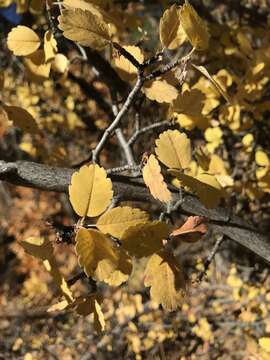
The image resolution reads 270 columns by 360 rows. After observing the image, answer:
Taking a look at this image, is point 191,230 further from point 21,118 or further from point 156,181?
point 21,118

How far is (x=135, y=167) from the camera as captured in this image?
2.71 feet

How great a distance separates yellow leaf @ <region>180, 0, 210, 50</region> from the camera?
2.06ft

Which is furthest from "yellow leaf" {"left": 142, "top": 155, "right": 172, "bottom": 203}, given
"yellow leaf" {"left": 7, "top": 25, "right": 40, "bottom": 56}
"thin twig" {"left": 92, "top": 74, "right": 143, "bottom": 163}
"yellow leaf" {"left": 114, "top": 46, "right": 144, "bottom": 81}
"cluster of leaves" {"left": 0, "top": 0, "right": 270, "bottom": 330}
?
"yellow leaf" {"left": 7, "top": 25, "right": 40, "bottom": 56}

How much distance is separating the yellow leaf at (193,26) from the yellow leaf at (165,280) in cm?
31

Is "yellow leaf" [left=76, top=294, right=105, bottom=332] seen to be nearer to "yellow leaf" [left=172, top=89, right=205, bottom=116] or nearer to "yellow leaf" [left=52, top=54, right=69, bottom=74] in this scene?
"yellow leaf" [left=172, top=89, right=205, bottom=116]

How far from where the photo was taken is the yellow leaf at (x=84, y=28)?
24.5 inches

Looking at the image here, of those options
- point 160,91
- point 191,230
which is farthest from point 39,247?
point 160,91

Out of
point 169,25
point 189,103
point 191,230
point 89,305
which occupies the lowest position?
point 89,305

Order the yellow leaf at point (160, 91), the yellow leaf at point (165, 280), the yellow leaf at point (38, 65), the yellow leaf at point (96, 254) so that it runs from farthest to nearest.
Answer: the yellow leaf at point (38, 65) → the yellow leaf at point (160, 91) → the yellow leaf at point (165, 280) → the yellow leaf at point (96, 254)

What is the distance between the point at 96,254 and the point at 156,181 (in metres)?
0.14

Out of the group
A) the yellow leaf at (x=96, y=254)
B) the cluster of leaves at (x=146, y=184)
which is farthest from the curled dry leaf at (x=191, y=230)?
the yellow leaf at (x=96, y=254)

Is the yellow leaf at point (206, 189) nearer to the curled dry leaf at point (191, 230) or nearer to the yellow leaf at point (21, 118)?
the curled dry leaf at point (191, 230)

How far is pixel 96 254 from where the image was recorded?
62 centimetres

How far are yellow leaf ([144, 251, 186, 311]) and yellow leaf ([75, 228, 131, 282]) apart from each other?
9 cm
